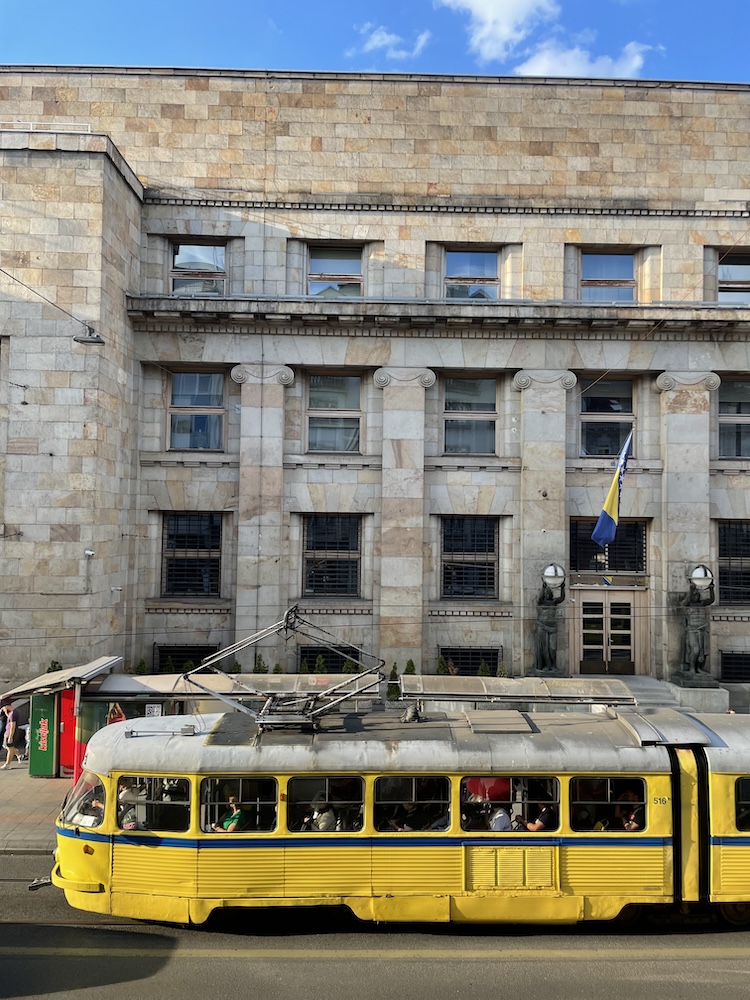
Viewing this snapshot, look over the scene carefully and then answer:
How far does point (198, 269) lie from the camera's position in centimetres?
2147

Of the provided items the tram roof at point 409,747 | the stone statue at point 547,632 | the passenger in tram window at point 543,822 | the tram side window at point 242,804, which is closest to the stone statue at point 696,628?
the stone statue at point 547,632

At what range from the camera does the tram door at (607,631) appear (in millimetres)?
21172

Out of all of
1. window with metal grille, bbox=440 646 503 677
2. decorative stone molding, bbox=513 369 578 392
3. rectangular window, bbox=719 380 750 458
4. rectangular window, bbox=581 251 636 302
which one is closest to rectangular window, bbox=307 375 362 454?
decorative stone molding, bbox=513 369 578 392

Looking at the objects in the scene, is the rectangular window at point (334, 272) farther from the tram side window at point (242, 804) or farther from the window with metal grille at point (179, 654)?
the tram side window at point (242, 804)

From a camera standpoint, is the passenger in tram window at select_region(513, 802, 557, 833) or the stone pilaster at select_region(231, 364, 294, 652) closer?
the passenger in tram window at select_region(513, 802, 557, 833)

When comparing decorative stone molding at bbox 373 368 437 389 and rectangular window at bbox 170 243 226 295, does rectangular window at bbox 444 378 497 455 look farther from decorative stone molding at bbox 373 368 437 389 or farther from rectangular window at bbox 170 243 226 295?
rectangular window at bbox 170 243 226 295

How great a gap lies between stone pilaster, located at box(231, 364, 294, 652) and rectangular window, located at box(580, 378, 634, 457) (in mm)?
9117

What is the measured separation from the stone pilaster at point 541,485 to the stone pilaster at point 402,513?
9.87 feet

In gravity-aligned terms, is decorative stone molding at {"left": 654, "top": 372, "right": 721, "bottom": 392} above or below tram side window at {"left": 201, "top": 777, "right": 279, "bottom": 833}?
above

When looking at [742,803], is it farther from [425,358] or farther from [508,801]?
[425,358]

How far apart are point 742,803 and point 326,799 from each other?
18.2ft

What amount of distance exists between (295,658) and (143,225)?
13856 mm

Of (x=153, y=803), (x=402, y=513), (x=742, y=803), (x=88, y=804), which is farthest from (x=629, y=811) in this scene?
(x=402, y=513)

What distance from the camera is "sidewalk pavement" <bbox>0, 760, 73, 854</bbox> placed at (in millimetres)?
12367
